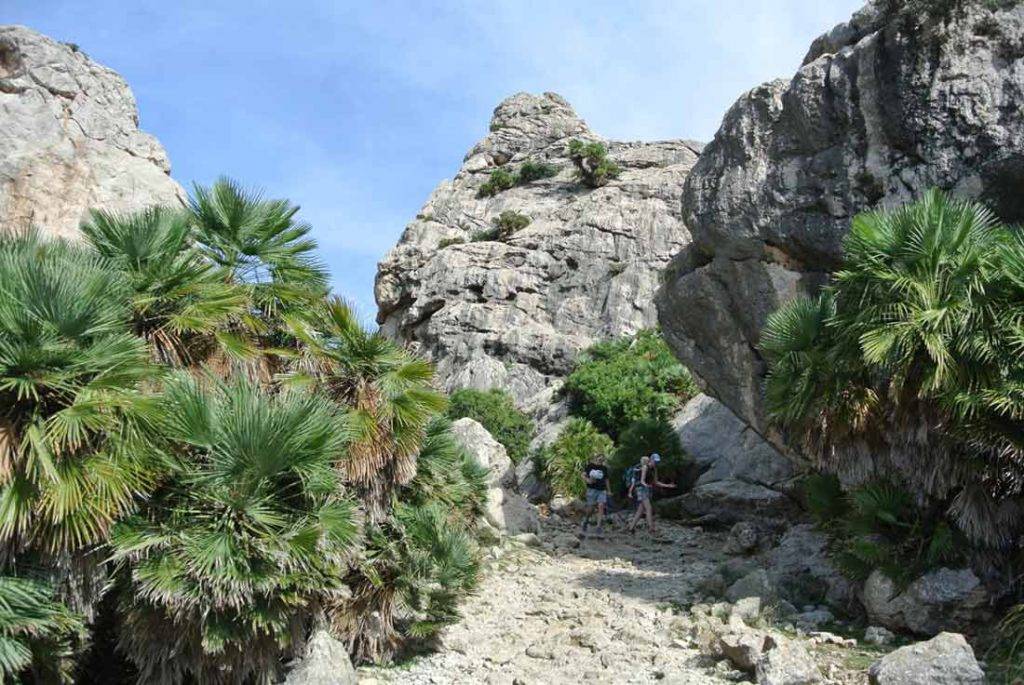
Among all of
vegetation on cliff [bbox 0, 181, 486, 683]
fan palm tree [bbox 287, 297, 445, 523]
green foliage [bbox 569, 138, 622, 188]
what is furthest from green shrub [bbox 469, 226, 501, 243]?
vegetation on cliff [bbox 0, 181, 486, 683]

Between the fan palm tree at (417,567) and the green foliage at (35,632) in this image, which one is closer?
the green foliage at (35,632)

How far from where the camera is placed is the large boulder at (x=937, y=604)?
9414 millimetres

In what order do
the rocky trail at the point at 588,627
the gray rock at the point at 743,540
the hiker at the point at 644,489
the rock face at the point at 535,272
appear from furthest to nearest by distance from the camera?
1. the rock face at the point at 535,272
2. the hiker at the point at 644,489
3. the gray rock at the point at 743,540
4. the rocky trail at the point at 588,627

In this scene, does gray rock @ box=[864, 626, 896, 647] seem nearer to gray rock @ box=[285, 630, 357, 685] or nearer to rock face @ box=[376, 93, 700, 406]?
gray rock @ box=[285, 630, 357, 685]

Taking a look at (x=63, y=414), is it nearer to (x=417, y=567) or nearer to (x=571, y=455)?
(x=417, y=567)

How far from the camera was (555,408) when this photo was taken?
91.7 feet

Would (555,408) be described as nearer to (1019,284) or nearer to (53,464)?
(1019,284)

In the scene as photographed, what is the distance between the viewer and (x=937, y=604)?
9500mm

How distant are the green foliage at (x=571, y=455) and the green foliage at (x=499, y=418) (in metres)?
2.65

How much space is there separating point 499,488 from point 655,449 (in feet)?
14.5

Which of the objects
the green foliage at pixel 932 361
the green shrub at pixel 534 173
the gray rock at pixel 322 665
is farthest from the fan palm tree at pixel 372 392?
the green shrub at pixel 534 173

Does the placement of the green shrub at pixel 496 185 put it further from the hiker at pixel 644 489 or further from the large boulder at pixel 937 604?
the large boulder at pixel 937 604

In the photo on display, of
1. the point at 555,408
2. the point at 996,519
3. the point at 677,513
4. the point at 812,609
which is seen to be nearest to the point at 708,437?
the point at 677,513

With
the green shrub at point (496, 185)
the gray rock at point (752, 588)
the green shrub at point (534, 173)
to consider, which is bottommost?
the gray rock at point (752, 588)
